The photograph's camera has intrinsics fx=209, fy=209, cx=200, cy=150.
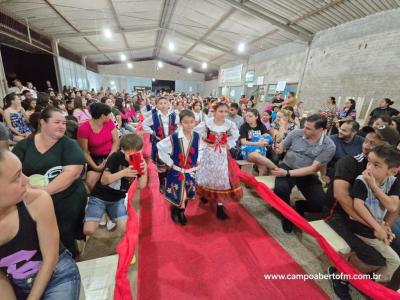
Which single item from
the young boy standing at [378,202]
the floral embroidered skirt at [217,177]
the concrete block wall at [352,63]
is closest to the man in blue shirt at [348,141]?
the young boy standing at [378,202]

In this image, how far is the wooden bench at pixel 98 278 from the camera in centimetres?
146

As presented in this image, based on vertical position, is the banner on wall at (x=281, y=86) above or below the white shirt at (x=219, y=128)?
above

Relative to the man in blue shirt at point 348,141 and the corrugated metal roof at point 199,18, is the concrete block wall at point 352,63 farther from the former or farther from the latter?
the man in blue shirt at point 348,141

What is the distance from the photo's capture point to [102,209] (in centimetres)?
217

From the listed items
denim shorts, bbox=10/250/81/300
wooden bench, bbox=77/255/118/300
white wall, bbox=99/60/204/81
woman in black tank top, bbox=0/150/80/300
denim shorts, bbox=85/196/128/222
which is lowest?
wooden bench, bbox=77/255/118/300

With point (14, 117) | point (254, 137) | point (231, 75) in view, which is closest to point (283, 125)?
point (254, 137)

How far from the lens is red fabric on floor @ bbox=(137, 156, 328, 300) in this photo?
194cm

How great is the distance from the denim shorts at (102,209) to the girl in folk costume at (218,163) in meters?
1.19

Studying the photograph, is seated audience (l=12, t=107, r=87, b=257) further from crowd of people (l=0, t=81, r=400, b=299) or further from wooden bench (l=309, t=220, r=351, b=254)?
wooden bench (l=309, t=220, r=351, b=254)

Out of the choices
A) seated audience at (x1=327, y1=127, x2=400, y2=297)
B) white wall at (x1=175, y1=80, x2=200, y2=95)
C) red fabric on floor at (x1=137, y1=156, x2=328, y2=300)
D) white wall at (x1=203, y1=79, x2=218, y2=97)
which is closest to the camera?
seated audience at (x1=327, y1=127, x2=400, y2=297)

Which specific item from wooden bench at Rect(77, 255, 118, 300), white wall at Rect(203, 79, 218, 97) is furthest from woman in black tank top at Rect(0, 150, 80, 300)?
white wall at Rect(203, 79, 218, 97)

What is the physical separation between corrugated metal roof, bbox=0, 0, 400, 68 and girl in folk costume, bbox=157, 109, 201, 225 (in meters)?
6.54

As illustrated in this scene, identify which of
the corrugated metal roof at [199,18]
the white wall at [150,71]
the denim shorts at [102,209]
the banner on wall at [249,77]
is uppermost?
the corrugated metal roof at [199,18]

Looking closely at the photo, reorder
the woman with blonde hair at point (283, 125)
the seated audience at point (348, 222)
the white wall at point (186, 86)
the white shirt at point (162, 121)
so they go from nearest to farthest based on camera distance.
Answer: the seated audience at point (348, 222)
the woman with blonde hair at point (283, 125)
the white shirt at point (162, 121)
the white wall at point (186, 86)
